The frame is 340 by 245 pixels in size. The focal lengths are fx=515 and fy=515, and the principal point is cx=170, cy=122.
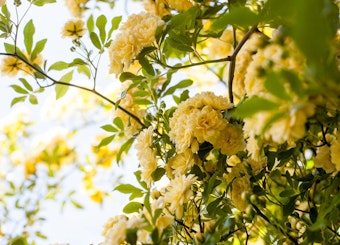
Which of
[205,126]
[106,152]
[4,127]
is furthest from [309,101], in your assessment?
[4,127]

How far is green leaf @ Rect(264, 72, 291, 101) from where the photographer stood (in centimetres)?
45

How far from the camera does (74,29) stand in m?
1.13

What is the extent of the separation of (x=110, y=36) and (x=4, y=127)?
134 centimetres

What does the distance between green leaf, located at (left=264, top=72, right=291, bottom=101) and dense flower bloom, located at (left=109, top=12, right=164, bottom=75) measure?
1.59 feet

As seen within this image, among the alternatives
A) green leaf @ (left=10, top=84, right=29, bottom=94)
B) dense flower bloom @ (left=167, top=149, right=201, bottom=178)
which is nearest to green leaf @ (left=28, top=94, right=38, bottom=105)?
green leaf @ (left=10, top=84, right=29, bottom=94)

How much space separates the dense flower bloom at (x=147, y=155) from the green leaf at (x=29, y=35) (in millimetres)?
374

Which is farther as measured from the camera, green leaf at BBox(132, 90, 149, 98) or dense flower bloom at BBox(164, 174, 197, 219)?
green leaf at BBox(132, 90, 149, 98)

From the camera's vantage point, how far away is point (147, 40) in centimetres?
91

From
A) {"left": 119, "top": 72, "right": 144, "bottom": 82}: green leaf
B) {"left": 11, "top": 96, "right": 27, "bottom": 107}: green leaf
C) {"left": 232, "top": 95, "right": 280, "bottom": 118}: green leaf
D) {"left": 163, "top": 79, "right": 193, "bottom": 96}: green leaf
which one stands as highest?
{"left": 11, "top": 96, "right": 27, "bottom": 107}: green leaf

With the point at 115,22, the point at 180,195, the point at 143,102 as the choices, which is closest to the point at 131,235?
the point at 180,195

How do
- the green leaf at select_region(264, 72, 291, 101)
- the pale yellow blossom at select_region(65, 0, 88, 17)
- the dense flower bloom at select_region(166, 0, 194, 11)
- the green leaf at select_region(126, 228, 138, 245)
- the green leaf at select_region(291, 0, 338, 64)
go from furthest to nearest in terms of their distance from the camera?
the pale yellow blossom at select_region(65, 0, 88, 17) < the dense flower bloom at select_region(166, 0, 194, 11) < the green leaf at select_region(126, 228, 138, 245) < the green leaf at select_region(264, 72, 291, 101) < the green leaf at select_region(291, 0, 338, 64)

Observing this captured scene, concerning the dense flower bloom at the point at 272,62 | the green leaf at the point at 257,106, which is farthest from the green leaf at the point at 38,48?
the green leaf at the point at 257,106

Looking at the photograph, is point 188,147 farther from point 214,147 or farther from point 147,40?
point 147,40

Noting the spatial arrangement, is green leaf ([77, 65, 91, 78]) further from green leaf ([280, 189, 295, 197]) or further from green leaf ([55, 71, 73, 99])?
green leaf ([280, 189, 295, 197])
